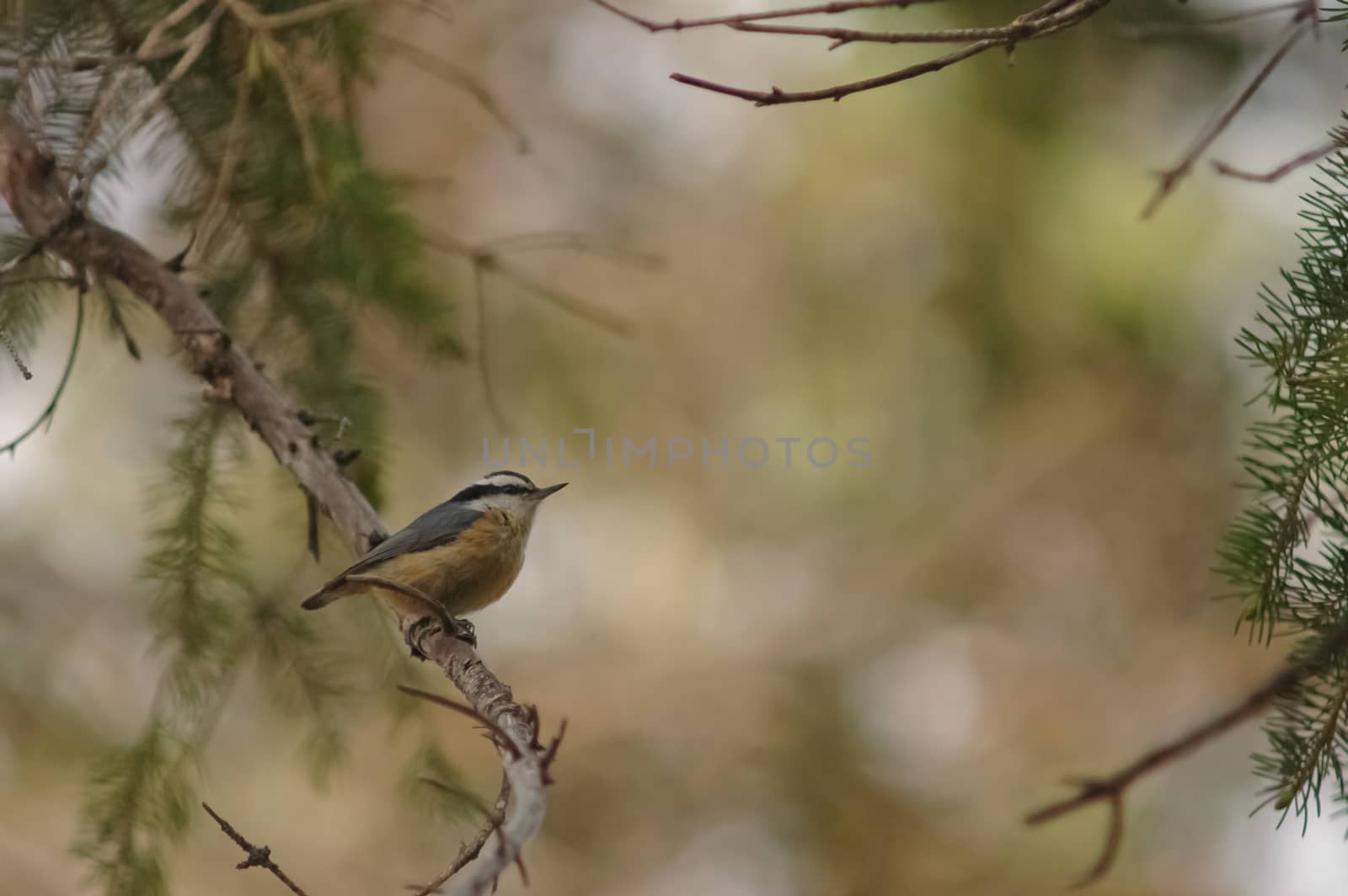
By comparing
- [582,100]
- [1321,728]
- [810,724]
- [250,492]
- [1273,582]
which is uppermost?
[582,100]

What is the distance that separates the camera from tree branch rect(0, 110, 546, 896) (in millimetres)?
1617

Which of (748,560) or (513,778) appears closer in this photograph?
(513,778)

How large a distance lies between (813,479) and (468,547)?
1426 mm

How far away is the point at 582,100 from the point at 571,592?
1.60 m

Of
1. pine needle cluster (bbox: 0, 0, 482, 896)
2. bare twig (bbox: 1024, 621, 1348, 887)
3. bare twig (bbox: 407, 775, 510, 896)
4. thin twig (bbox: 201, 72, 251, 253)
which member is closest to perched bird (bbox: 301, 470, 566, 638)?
pine needle cluster (bbox: 0, 0, 482, 896)

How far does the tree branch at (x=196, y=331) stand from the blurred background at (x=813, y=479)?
42.2 inches

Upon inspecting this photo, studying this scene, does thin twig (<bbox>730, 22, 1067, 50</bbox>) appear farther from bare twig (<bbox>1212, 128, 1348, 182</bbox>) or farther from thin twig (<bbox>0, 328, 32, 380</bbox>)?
thin twig (<bbox>0, 328, 32, 380</bbox>)

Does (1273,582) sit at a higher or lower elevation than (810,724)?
lower

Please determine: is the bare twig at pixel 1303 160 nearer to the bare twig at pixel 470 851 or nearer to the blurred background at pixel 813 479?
the bare twig at pixel 470 851

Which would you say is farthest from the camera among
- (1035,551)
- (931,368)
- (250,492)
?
(1035,551)

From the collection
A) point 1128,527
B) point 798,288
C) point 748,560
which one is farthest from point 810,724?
point 798,288

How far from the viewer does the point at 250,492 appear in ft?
7.98

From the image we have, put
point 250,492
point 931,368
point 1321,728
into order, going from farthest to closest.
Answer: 1. point 931,368
2. point 250,492
3. point 1321,728

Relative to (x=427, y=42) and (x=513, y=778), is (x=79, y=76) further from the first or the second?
(x=427, y=42)
